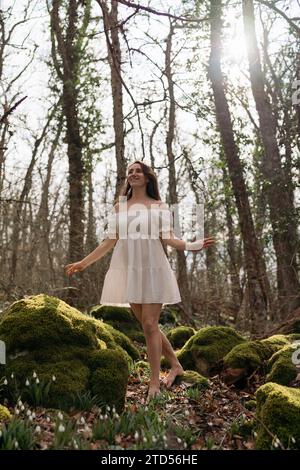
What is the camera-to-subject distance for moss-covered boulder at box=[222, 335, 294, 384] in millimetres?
5715

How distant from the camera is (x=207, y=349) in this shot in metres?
6.43

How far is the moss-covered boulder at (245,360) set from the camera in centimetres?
571

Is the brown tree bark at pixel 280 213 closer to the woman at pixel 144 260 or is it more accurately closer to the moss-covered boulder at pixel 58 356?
the woman at pixel 144 260

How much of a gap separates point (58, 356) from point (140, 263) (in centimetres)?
128

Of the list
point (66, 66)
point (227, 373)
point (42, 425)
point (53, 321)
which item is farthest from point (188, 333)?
point (66, 66)

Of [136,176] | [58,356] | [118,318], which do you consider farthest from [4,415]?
[118,318]

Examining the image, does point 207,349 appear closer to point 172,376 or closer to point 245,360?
point 245,360

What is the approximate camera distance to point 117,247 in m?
5.17

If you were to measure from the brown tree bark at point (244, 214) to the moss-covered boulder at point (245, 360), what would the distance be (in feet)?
8.44

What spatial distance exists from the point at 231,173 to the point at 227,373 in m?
4.57

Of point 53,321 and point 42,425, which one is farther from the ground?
point 53,321

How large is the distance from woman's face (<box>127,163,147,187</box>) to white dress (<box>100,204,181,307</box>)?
0.31 metres

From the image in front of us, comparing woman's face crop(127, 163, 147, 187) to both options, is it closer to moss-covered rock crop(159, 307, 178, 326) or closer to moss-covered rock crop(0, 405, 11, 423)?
moss-covered rock crop(0, 405, 11, 423)
